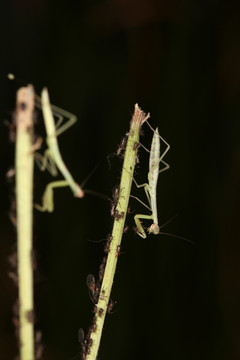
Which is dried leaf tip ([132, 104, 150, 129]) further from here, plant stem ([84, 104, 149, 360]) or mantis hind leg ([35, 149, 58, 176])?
mantis hind leg ([35, 149, 58, 176])

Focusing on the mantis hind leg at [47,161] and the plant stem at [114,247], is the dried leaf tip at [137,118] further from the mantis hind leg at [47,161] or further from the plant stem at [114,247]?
the mantis hind leg at [47,161]

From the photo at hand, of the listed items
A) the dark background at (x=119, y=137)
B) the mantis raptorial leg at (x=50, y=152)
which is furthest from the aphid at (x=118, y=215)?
the dark background at (x=119, y=137)

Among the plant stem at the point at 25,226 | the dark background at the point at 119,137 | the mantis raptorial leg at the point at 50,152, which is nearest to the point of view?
the plant stem at the point at 25,226

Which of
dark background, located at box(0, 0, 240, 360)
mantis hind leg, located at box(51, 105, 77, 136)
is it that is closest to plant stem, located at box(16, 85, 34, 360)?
mantis hind leg, located at box(51, 105, 77, 136)

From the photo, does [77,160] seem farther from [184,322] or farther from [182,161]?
[184,322]

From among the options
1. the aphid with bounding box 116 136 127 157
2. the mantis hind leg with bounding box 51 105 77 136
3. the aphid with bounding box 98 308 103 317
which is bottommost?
the aphid with bounding box 98 308 103 317

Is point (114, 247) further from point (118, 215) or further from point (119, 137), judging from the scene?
point (119, 137)
